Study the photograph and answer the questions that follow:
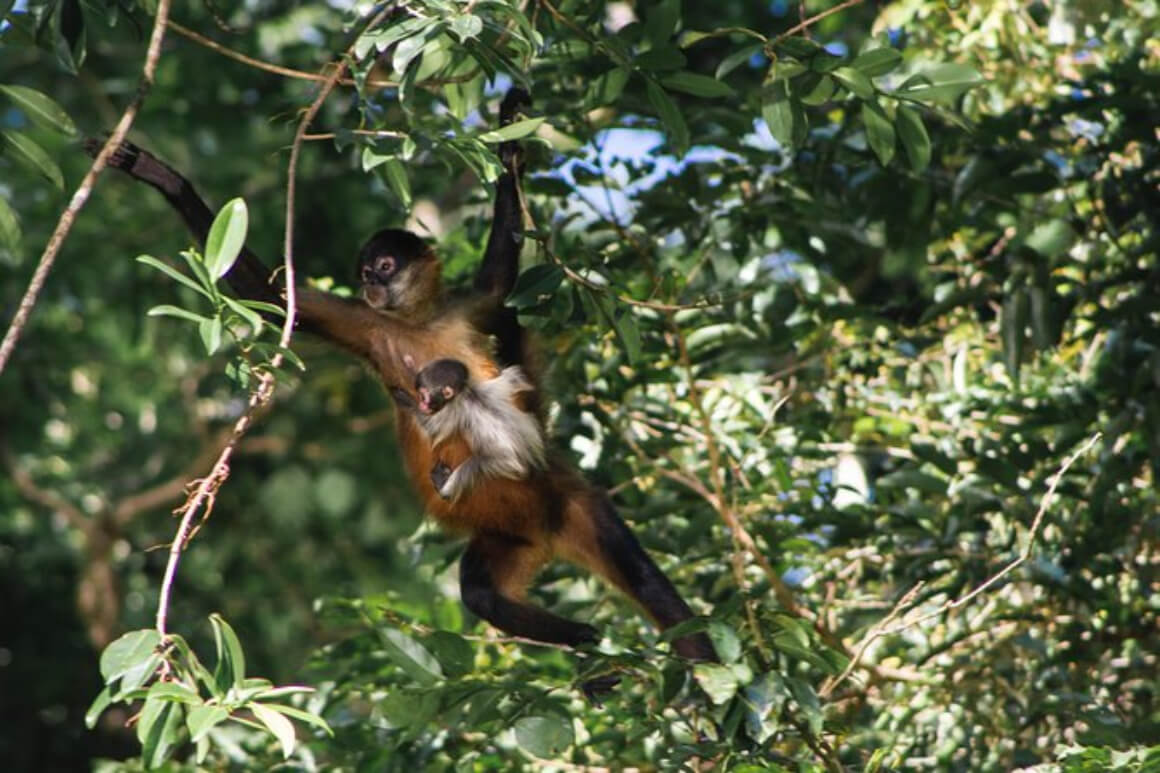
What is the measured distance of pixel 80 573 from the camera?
8.97 m

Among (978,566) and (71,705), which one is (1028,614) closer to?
(978,566)

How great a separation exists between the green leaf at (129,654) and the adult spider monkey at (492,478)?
159 centimetres

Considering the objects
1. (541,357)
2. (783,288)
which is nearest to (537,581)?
(541,357)

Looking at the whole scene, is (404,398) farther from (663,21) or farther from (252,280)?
(663,21)

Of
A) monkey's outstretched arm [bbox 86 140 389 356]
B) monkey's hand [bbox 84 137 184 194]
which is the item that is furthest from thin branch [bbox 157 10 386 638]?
monkey's hand [bbox 84 137 184 194]

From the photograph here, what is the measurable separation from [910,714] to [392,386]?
158 cm

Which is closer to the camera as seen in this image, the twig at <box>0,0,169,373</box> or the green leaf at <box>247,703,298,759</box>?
the green leaf at <box>247,703,298,759</box>

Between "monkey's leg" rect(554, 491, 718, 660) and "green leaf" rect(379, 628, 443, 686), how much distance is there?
2.40ft

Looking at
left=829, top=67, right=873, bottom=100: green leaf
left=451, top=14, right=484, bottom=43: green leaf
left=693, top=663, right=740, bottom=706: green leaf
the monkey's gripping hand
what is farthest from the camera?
the monkey's gripping hand

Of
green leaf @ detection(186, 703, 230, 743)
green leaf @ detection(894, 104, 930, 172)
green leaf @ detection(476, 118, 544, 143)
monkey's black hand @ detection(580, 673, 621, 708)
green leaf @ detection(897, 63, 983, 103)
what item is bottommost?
monkey's black hand @ detection(580, 673, 621, 708)

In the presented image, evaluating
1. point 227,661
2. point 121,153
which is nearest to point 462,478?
point 121,153

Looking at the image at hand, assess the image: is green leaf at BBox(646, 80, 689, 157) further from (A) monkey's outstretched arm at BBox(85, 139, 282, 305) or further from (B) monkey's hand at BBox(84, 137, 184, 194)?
(B) monkey's hand at BBox(84, 137, 184, 194)

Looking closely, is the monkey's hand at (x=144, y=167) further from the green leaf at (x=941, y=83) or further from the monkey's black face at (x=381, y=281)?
the green leaf at (x=941, y=83)

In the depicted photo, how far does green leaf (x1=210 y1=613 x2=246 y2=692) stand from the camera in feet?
7.72
